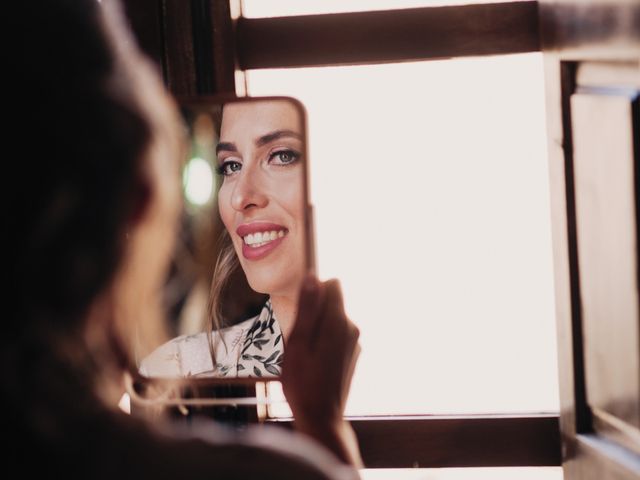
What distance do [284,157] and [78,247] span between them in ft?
2.43

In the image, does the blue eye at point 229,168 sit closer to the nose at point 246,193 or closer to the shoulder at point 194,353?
the nose at point 246,193

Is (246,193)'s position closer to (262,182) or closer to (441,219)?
(262,182)

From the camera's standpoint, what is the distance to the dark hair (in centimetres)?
52

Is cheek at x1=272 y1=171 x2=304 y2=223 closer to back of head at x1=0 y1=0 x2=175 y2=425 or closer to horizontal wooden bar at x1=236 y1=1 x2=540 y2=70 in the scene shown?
horizontal wooden bar at x1=236 y1=1 x2=540 y2=70

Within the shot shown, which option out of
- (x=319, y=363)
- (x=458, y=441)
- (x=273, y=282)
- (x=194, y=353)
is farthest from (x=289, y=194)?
(x=458, y=441)

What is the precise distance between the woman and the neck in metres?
0.77

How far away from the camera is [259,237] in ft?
4.17

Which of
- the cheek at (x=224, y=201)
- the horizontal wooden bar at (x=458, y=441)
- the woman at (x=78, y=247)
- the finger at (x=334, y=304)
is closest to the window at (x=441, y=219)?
the horizontal wooden bar at (x=458, y=441)

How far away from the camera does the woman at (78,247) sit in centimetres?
52

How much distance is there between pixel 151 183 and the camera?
22.4 inches

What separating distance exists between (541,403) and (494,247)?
12.7 inches

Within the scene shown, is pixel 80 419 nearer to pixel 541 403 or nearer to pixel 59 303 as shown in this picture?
pixel 59 303

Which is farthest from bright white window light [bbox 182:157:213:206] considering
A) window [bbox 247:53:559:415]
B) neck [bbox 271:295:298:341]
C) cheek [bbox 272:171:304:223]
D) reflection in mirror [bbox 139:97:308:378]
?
window [bbox 247:53:559:415]

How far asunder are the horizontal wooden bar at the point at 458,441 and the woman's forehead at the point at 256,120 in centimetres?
64
